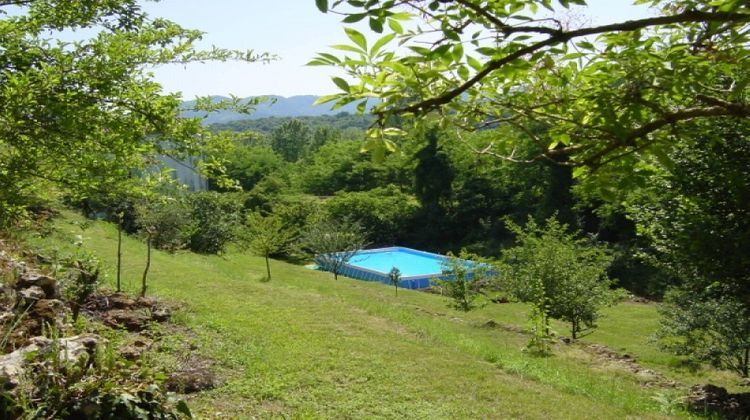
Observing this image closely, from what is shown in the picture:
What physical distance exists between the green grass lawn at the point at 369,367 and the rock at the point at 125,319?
0.74m

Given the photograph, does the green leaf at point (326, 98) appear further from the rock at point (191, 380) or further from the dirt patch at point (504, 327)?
the dirt patch at point (504, 327)

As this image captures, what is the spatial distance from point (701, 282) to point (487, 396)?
173 inches

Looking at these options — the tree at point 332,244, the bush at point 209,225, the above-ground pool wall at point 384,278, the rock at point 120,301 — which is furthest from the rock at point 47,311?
the above-ground pool wall at point 384,278

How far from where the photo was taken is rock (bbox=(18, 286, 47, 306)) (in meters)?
4.65

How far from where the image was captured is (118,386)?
341cm

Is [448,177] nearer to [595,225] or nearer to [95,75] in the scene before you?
[595,225]

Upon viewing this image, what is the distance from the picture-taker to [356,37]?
1.55 m

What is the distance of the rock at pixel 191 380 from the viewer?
5039 mm

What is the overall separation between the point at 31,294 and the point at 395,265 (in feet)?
92.0

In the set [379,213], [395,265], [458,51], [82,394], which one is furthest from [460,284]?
[379,213]

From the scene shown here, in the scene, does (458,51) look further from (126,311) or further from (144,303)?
(144,303)

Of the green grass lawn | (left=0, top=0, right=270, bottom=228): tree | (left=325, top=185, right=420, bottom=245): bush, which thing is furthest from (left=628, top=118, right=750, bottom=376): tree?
(left=325, top=185, right=420, bottom=245): bush

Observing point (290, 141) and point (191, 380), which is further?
point (290, 141)

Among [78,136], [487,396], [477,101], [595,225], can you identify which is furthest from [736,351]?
[595,225]
